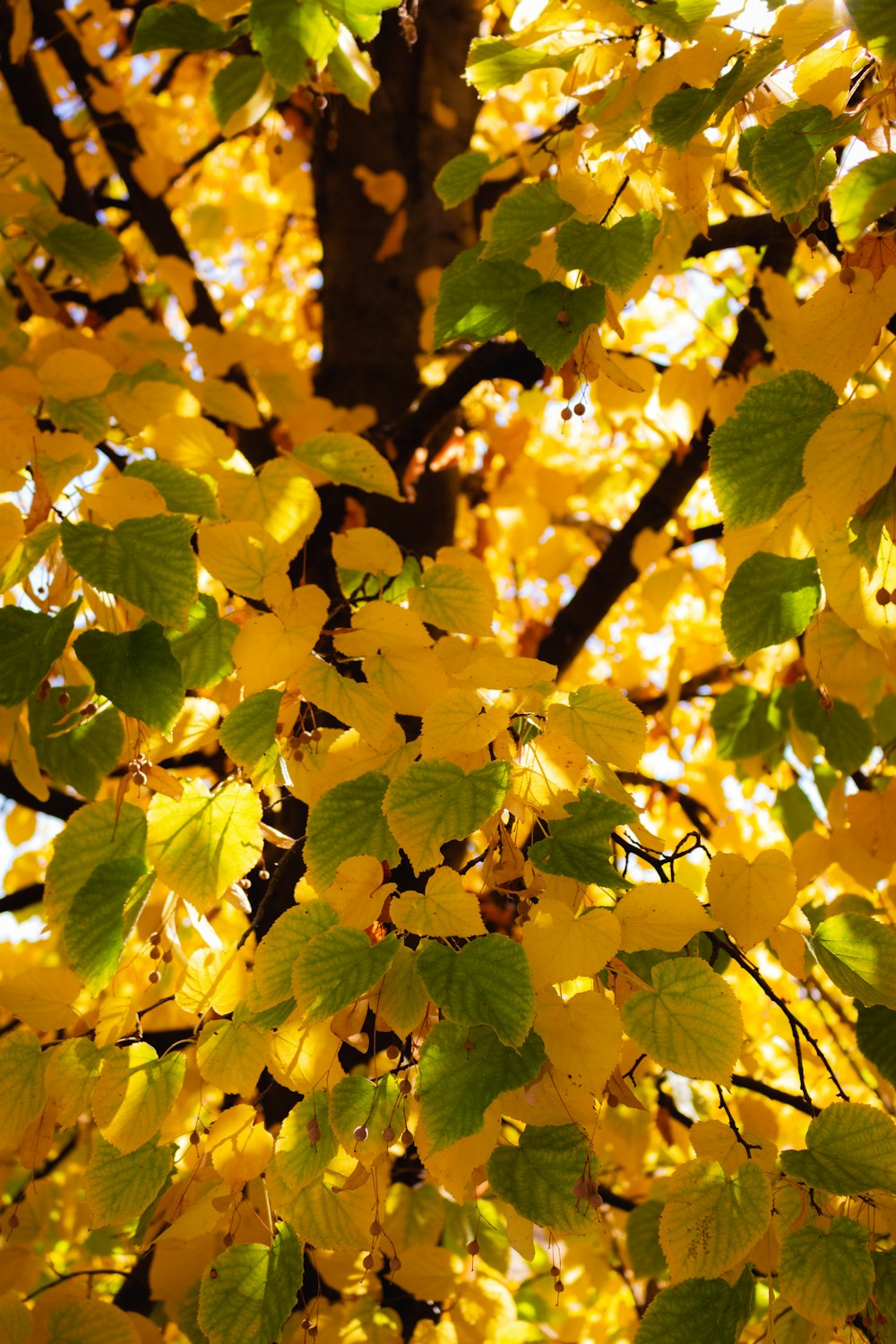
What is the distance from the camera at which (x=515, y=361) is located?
1801 millimetres

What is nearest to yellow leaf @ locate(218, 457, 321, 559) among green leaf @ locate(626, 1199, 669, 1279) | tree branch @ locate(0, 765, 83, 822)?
tree branch @ locate(0, 765, 83, 822)

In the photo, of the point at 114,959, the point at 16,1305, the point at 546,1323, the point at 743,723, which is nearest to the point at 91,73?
the point at 743,723

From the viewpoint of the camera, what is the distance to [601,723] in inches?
36.4

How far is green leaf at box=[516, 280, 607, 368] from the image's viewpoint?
0.97 meters

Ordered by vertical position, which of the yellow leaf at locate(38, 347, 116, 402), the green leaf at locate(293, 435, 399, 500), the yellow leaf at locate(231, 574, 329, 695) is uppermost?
the yellow leaf at locate(38, 347, 116, 402)

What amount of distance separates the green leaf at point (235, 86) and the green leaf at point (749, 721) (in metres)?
1.27

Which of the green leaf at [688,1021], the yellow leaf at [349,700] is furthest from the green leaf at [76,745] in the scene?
the green leaf at [688,1021]

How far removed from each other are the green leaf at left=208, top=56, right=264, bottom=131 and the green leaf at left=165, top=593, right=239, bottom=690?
26.0 inches

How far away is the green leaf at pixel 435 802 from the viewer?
0.82 m

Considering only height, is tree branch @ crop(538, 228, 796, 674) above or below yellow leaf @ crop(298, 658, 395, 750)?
above

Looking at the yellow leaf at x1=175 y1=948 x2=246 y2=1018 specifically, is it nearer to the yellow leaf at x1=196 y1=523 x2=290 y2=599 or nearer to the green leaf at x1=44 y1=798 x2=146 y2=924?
the green leaf at x1=44 y1=798 x2=146 y2=924

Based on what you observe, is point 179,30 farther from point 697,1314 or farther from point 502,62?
point 697,1314

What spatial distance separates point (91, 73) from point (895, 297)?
240cm

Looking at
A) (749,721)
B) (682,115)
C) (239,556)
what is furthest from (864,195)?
(749,721)
